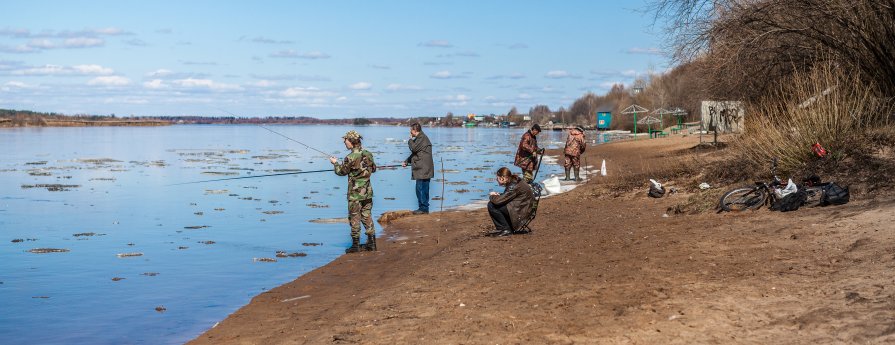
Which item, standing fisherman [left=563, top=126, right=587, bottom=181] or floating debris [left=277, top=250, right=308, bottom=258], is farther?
standing fisherman [left=563, top=126, right=587, bottom=181]

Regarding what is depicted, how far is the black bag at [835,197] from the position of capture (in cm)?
1349

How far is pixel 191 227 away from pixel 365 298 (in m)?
10.5

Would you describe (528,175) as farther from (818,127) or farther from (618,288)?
(618,288)

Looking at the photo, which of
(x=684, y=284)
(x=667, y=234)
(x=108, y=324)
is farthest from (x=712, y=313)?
(x=108, y=324)

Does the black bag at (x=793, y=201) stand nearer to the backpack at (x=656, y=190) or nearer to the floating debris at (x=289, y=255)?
the backpack at (x=656, y=190)

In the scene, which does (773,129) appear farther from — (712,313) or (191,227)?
(191,227)

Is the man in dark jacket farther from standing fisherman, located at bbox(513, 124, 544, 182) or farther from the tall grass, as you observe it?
the tall grass

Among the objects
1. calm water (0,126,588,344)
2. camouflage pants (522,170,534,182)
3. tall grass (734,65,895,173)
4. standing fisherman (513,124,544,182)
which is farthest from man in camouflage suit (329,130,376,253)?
tall grass (734,65,895,173)

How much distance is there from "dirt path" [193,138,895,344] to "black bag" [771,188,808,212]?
21cm

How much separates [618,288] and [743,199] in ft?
20.4

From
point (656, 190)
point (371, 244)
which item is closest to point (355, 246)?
point (371, 244)

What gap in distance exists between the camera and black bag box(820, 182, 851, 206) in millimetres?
13492

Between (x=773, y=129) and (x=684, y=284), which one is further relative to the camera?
(x=773, y=129)

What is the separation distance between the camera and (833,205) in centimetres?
1354
